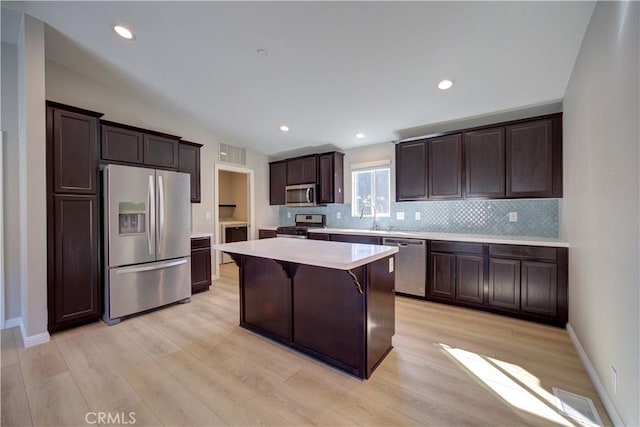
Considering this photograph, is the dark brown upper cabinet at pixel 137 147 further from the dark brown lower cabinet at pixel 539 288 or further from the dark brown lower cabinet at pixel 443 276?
the dark brown lower cabinet at pixel 539 288

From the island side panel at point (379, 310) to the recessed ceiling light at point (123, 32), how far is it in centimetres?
316

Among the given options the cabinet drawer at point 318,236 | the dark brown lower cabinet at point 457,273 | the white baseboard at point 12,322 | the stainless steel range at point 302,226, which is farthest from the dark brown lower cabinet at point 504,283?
the white baseboard at point 12,322

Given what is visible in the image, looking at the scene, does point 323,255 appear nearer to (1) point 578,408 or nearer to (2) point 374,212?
(1) point 578,408

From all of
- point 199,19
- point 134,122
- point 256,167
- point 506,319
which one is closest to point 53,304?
point 134,122

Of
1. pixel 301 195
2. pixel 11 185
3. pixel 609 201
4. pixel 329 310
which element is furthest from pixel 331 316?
pixel 11 185

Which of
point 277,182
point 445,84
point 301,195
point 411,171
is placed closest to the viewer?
point 445,84

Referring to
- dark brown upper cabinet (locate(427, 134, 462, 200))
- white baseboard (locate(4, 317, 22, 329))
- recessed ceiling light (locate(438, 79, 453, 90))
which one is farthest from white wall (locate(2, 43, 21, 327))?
dark brown upper cabinet (locate(427, 134, 462, 200))

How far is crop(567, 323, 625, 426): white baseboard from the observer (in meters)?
1.45

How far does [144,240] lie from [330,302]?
243 cm

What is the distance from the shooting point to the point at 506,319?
9.59ft

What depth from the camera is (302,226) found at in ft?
17.7

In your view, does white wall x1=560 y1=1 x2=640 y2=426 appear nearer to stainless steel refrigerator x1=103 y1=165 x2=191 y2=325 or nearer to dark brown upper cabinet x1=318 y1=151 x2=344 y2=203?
dark brown upper cabinet x1=318 y1=151 x2=344 y2=203

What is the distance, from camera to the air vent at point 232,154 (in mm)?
4949

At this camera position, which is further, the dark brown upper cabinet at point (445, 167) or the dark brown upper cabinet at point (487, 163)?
the dark brown upper cabinet at point (445, 167)
